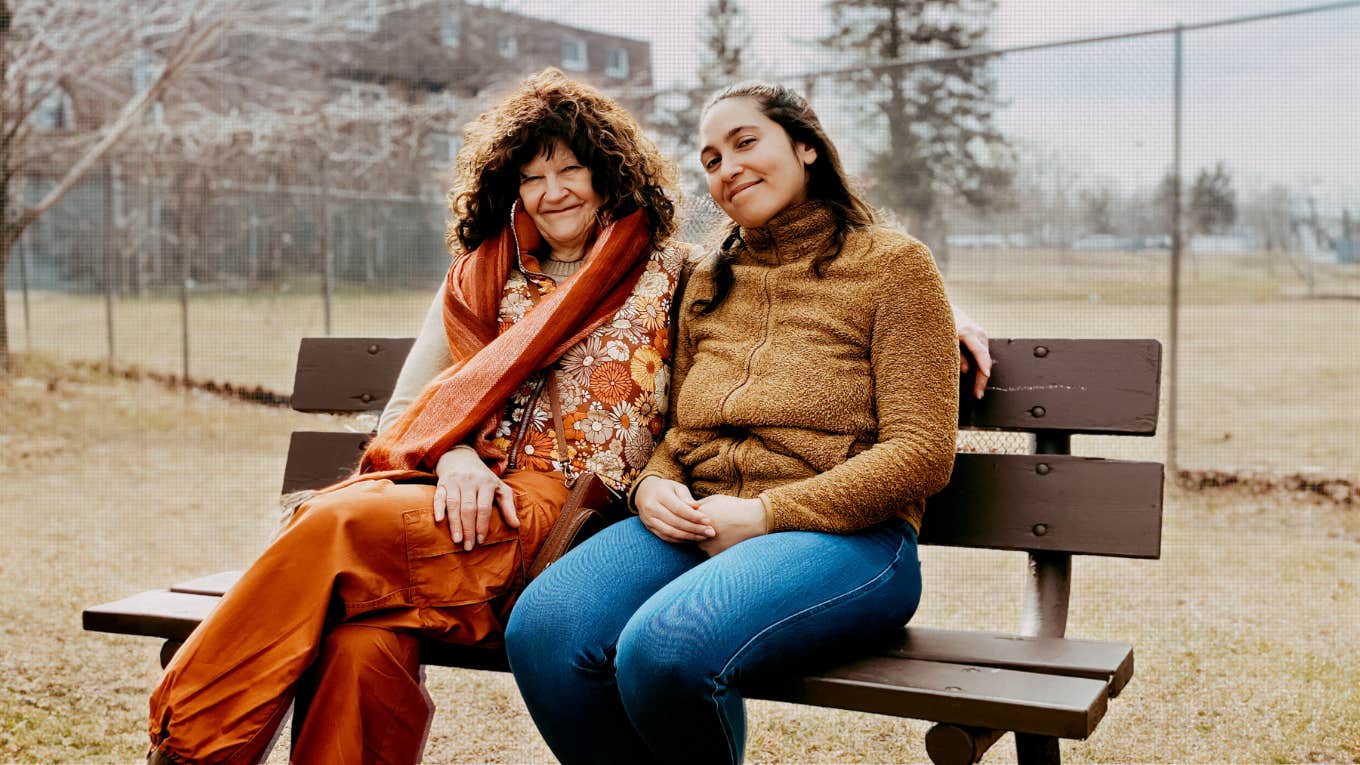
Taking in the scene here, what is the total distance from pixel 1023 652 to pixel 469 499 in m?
1.06

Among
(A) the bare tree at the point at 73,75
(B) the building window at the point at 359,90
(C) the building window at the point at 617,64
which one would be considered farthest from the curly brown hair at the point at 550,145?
(B) the building window at the point at 359,90

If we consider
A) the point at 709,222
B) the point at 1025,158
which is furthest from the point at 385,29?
the point at 709,222

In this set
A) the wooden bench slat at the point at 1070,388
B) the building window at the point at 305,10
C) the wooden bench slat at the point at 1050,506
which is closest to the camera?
the wooden bench slat at the point at 1050,506

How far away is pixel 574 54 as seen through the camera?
12.6 m

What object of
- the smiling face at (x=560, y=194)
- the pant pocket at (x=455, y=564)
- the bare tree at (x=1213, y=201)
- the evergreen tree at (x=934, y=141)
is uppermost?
the evergreen tree at (x=934, y=141)

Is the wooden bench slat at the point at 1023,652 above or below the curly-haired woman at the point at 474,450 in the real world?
below

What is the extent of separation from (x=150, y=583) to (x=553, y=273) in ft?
11.1

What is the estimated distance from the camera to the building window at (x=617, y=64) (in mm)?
Answer: 11512

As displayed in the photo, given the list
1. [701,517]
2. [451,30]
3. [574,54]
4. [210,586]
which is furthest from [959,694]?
[451,30]

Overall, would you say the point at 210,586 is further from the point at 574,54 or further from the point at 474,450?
the point at 574,54

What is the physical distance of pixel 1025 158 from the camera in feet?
22.5

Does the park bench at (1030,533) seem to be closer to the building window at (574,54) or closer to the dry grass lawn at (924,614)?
the dry grass lawn at (924,614)

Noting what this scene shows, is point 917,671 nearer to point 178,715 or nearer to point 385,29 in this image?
point 178,715

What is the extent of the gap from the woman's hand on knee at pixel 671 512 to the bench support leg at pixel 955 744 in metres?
0.56
